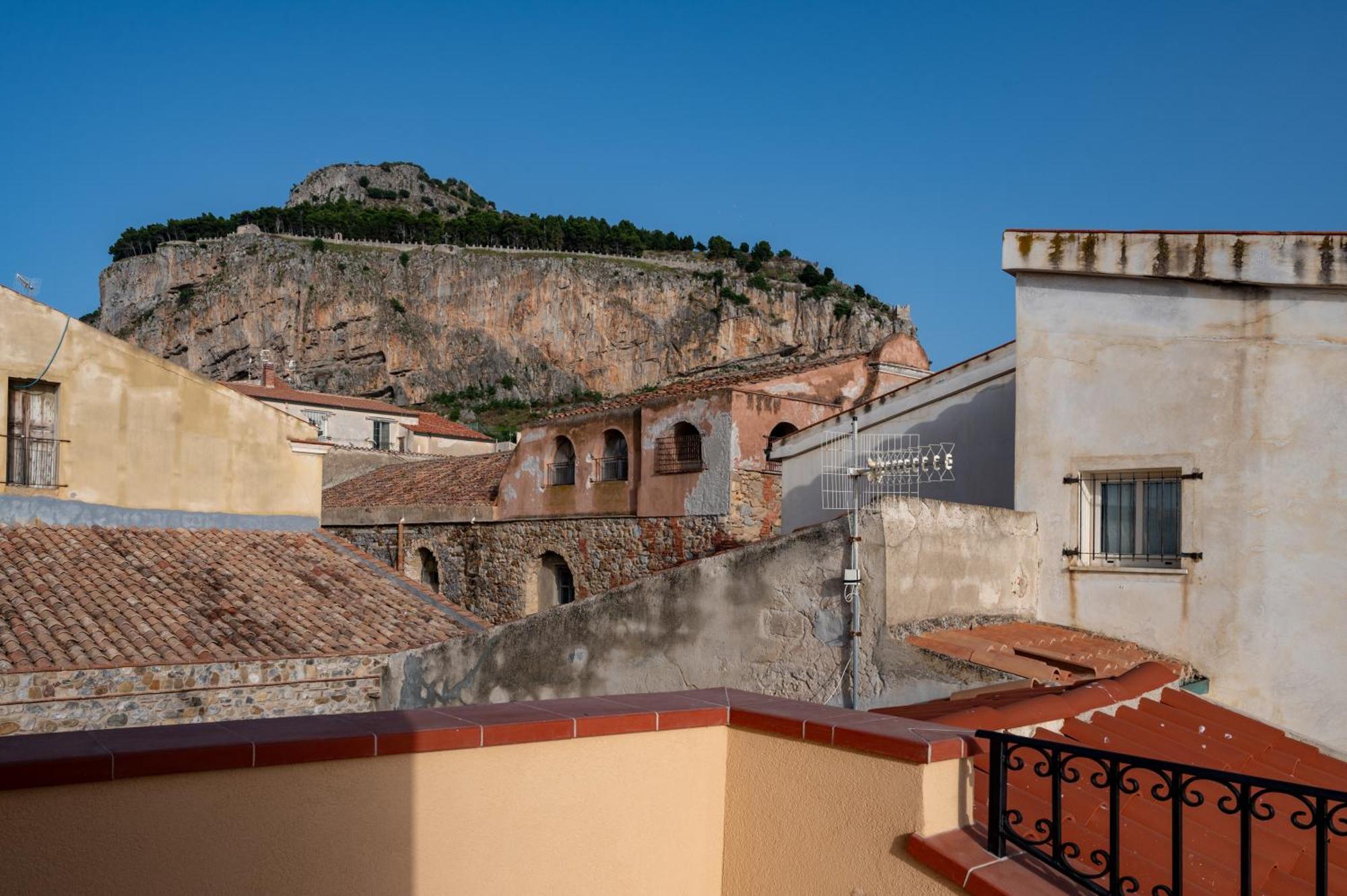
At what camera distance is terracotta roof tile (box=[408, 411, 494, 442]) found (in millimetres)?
42812

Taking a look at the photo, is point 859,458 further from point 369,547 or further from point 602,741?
point 369,547

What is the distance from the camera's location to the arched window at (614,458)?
20.1 metres

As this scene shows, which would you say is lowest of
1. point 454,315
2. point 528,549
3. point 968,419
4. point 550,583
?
point 550,583

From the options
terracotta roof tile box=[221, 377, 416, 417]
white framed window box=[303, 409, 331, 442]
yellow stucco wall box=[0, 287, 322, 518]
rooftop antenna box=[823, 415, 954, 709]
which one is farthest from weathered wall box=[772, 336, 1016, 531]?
terracotta roof tile box=[221, 377, 416, 417]

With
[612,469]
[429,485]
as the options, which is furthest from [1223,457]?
[429,485]

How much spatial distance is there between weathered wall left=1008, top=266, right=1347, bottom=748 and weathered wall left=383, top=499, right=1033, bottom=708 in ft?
2.85

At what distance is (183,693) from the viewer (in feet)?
36.6

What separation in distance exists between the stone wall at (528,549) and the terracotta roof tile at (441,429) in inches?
731

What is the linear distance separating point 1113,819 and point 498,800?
2.06 m

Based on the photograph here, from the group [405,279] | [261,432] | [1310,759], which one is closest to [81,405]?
[261,432]

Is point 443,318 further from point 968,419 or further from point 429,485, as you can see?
point 968,419

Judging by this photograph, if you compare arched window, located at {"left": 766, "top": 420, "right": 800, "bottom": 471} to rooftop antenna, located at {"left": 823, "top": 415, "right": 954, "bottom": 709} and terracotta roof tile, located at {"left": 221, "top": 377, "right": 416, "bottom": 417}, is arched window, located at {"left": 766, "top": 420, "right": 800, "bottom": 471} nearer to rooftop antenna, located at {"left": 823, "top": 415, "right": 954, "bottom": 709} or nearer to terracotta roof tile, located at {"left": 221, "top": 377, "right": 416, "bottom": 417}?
rooftop antenna, located at {"left": 823, "top": 415, "right": 954, "bottom": 709}

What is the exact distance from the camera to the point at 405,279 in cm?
9569

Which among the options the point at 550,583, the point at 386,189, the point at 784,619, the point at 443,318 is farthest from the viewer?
the point at 386,189
